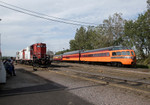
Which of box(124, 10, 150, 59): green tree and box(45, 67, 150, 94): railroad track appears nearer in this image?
box(45, 67, 150, 94): railroad track

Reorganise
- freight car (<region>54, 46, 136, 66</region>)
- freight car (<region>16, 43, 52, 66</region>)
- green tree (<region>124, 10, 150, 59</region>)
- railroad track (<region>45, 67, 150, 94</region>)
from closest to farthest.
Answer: railroad track (<region>45, 67, 150, 94</region>)
freight car (<region>54, 46, 136, 66</region>)
freight car (<region>16, 43, 52, 66</region>)
green tree (<region>124, 10, 150, 59</region>)

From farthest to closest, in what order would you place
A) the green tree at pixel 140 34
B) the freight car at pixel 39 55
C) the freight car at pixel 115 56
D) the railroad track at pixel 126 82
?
1. the green tree at pixel 140 34
2. the freight car at pixel 39 55
3. the freight car at pixel 115 56
4. the railroad track at pixel 126 82

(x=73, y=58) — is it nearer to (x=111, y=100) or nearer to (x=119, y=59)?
(x=119, y=59)

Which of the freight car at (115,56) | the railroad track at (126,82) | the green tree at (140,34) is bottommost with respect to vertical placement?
the railroad track at (126,82)

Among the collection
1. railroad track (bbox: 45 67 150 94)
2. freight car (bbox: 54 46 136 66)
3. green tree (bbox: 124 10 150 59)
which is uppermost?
green tree (bbox: 124 10 150 59)

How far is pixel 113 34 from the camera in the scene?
120 feet

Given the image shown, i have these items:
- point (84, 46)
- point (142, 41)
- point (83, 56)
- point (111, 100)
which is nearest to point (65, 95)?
point (111, 100)

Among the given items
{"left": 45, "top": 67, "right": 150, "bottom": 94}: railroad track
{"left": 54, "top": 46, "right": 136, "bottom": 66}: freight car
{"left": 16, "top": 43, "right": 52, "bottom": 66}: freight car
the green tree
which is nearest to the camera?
{"left": 45, "top": 67, "right": 150, "bottom": 94}: railroad track

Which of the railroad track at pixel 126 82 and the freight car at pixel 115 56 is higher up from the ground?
the freight car at pixel 115 56

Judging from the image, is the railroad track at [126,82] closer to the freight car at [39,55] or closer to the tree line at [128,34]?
the freight car at [39,55]

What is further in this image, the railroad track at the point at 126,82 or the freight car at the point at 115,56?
the freight car at the point at 115,56

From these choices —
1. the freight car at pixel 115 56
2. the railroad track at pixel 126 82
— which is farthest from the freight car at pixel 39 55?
the railroad track at pixel 126 82

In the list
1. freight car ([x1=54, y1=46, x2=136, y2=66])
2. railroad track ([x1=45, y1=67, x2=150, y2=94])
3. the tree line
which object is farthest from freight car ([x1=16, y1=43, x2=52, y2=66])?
the tree line

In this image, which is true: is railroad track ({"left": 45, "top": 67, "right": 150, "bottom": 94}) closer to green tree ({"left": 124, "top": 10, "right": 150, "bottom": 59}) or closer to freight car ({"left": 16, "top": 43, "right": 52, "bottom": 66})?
freight car ({"left": 16, "top": 43, "right": 52, "bottom": 66})
